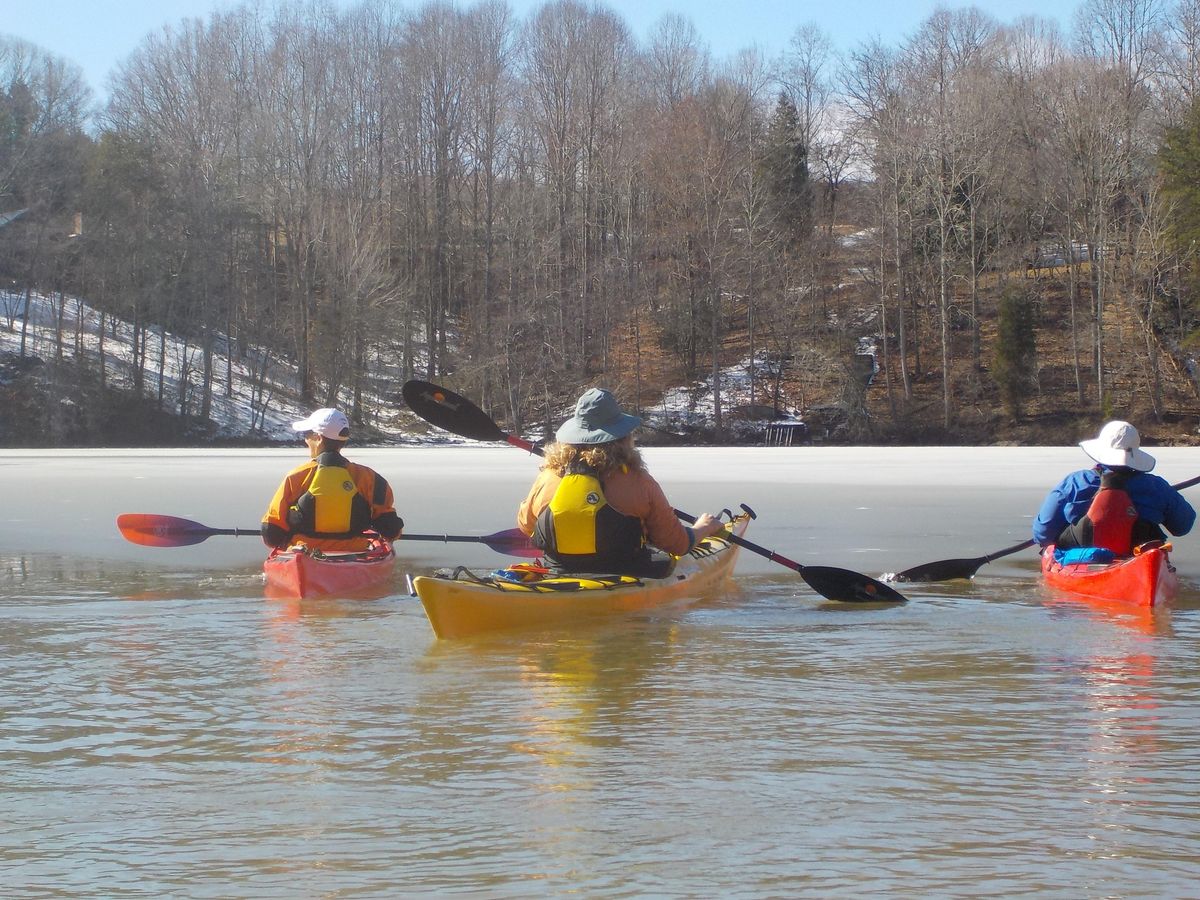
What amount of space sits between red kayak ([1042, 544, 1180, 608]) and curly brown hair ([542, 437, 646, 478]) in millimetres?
2856

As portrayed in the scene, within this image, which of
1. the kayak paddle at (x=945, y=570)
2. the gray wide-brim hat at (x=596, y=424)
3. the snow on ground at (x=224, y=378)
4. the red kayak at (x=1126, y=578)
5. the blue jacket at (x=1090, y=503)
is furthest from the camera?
the snow on ground at (x=224, y=378)

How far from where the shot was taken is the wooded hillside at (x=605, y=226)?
38.1 meters

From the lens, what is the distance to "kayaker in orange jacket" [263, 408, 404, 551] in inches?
317

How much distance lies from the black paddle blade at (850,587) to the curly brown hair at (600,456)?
1.81 metres

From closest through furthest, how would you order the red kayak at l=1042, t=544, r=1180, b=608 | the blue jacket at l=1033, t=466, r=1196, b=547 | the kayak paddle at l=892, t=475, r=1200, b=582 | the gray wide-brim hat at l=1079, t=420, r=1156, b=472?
the red kayak at l=1042, t=544, r=1180, b=608, the gray wide-brim hat at l=1079, t=420, r=1156, b=472, the blue jacket at l=1033, t=466, r=1196, b=547, the kayak paddle at l=892, t=475, r=1200, b=582

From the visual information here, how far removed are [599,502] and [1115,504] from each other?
3.18m

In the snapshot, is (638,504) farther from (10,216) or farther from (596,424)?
(10,216)

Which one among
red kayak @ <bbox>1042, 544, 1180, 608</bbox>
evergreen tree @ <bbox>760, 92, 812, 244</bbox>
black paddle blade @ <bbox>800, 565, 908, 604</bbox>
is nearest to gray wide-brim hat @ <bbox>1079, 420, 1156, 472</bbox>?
red kayak @ <bbox>1042, 544, 1180, 608</bbox>

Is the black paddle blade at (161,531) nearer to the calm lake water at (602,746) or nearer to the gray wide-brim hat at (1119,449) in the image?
the calm lake water at (602,746)

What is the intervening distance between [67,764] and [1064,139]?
1561 inches

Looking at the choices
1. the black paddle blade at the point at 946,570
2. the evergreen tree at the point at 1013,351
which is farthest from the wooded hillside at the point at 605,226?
the black paddle blade at the point at 946,570

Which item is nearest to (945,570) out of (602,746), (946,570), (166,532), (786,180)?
(946,570)

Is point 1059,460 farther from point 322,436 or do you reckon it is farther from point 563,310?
point 563,310

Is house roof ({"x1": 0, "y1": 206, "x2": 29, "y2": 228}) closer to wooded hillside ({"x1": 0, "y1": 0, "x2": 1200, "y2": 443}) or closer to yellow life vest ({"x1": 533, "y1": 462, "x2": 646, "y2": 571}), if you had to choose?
wooded hillside ({"x1": 0, "y1": 0, "x2": 1200, "y2": 443})
